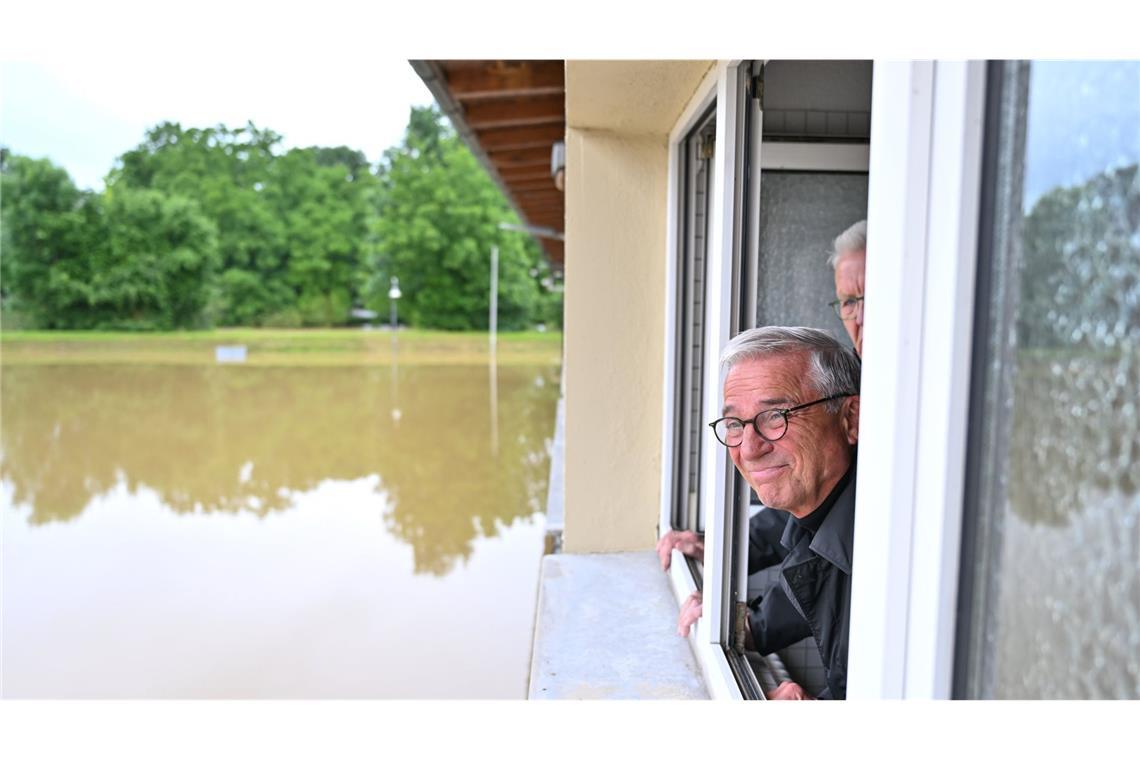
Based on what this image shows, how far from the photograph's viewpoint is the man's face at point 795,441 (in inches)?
65.1

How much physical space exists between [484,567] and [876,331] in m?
6.32

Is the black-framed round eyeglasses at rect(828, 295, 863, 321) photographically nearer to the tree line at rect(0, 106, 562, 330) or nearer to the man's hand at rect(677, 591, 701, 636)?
the man's hand at rect(677, 591, 701, 636)

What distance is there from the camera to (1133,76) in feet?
1.92

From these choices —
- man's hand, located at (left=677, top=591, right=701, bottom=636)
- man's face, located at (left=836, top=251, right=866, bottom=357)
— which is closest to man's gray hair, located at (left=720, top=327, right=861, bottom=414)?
man's face, located at (left=836, top=251, right=866, bottom=357)

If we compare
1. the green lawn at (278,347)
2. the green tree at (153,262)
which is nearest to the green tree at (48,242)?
the green tree at (153,262)

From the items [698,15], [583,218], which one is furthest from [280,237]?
[698,15]

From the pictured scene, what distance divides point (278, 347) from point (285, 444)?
16199mm

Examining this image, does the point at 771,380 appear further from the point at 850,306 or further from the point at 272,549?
the point at 272,549

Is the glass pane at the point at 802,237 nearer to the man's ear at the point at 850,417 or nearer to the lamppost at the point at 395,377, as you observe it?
the man's ear at the point at 850,417

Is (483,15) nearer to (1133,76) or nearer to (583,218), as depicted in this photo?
(1133,76)

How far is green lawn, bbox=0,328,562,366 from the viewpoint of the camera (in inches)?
993

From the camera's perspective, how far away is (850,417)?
1.65 meters

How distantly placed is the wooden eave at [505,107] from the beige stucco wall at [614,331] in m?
0.66

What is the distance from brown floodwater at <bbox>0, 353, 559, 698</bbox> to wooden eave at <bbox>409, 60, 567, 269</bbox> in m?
3.01
